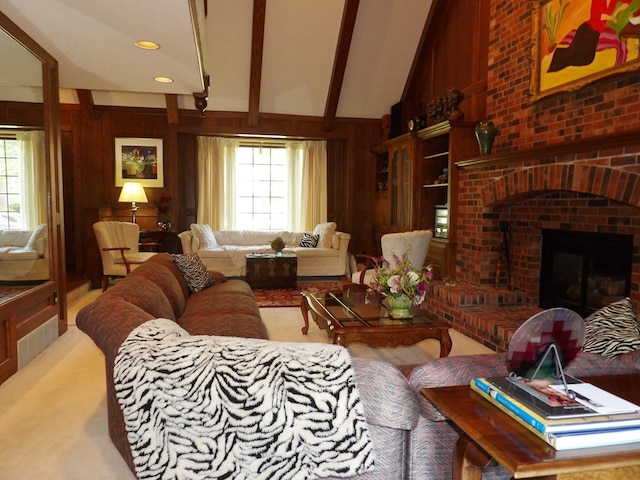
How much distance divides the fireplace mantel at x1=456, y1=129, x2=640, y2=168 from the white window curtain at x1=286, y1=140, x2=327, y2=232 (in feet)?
12.5

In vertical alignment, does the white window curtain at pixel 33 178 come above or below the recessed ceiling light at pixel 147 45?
below

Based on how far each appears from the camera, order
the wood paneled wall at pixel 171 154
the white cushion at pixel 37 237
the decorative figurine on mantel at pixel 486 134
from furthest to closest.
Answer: the wood paneled wall at pixel 171 154 → the decorative figurine on mantel at pixel 486 134 → the white cushion at pixel 37 237

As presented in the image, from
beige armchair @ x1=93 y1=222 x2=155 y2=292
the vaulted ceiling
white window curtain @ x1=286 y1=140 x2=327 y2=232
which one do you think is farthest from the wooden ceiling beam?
white window curtain @ x1=286 y1=140 x2=327 y2=232

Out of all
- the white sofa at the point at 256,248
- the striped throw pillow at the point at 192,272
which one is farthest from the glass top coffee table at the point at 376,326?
the white sofa at the point at 256,248

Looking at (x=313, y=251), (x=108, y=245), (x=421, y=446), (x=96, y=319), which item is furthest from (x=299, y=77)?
(x=421, y=446)

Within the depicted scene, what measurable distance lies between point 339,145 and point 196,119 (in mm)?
2515

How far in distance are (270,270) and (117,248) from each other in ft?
6.40

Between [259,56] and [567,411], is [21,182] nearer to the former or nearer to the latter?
[567,411]

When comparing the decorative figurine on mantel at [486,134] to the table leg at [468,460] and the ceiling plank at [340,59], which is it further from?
the table leg at [468,460]

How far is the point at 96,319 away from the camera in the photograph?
1.94 m

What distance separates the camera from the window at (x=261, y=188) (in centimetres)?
830

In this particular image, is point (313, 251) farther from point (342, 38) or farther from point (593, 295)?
point (593, 295)

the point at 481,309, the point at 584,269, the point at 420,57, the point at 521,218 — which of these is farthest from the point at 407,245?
the point at 420,57

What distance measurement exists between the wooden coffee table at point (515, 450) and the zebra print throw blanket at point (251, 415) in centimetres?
29
